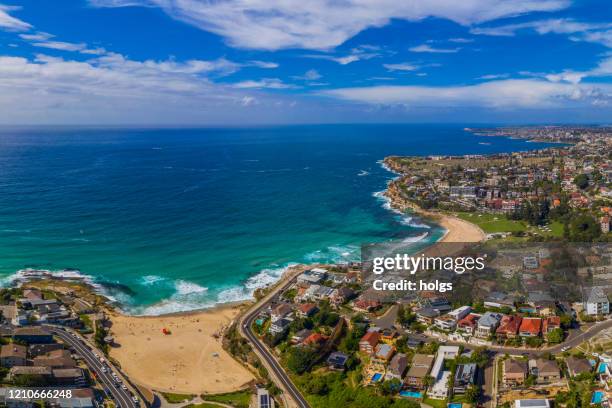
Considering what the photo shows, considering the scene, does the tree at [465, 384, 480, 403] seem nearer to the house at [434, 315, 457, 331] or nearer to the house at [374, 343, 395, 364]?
the house at [374, 343, 395, 364]

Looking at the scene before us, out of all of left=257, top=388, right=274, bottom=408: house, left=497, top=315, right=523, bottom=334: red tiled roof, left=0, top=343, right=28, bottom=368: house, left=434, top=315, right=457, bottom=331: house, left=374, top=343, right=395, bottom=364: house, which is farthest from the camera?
left=434, top=315, right=457, bottom=331: house

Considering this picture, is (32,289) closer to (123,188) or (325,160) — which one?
(123,188)

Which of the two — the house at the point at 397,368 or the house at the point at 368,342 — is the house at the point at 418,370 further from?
the house at the point at 368,342

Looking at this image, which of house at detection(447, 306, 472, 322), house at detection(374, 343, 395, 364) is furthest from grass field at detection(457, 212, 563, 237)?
house at detection(374, 343, 395, 364)

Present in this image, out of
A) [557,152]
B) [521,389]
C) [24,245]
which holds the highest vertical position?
[557,152]

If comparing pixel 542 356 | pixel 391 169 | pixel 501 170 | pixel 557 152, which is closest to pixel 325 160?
pixel 391 169

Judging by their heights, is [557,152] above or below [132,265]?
above

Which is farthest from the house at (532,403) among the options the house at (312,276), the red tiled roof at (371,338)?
the house at (312,276)

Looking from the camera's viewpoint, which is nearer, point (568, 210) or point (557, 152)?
point (568, 210)
